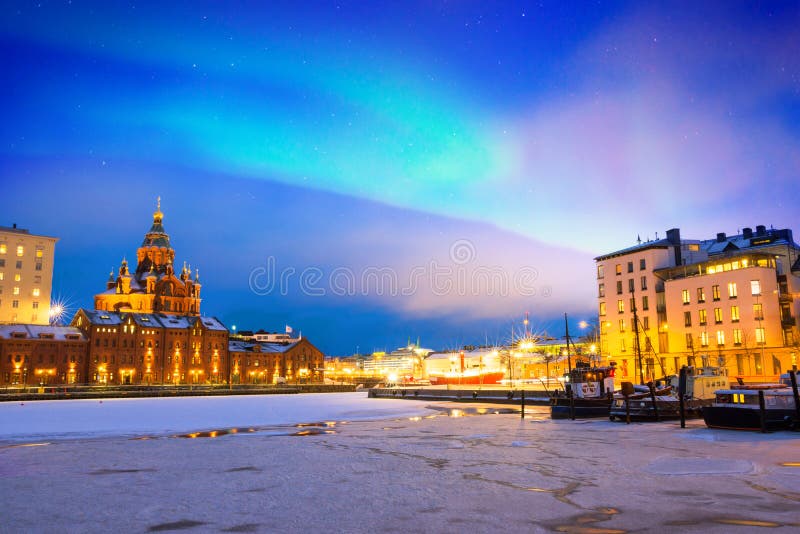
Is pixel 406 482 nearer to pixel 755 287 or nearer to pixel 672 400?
pixel 672 400

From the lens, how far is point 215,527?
1252cm

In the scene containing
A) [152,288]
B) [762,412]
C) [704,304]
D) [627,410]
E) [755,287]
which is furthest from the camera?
[152,288]

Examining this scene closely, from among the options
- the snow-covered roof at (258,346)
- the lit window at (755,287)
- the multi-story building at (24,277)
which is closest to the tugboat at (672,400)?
the lit window at (755,287)

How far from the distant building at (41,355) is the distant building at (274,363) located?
4053cm

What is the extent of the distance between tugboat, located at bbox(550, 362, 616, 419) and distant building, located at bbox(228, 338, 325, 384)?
405ft

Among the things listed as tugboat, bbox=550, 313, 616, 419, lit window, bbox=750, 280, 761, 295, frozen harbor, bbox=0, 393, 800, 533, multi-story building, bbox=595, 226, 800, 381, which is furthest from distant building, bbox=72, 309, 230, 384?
lit window, bbox=750, 280, 761, 295

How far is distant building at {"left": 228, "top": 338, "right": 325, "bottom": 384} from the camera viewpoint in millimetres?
165750

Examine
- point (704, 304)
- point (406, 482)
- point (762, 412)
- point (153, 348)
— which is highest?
point (704, 304)

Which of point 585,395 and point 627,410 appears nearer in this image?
point 627,410

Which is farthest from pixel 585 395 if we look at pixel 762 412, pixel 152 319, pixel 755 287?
pixel 152 319

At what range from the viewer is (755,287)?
8081cm

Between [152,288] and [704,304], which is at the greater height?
[152,288]

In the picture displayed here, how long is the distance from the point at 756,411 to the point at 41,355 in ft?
435

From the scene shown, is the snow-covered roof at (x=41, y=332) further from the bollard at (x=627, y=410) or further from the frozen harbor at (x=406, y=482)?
the bollard at (x=627, y=410)
